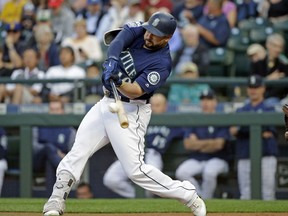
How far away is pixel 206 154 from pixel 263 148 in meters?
0.67

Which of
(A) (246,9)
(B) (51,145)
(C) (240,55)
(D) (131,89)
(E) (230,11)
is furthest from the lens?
(A) (246,9)

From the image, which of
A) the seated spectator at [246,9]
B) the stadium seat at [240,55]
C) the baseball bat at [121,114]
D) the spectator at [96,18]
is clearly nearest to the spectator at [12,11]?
the spectator at [96,18]

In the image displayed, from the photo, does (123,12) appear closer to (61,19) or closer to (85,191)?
(61,19)

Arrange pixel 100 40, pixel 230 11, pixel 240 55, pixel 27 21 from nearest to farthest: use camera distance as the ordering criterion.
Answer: pixel 240 55
pixel 230 11
pixel 100 40
pixel 27 21

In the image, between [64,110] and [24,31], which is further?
[24,31]

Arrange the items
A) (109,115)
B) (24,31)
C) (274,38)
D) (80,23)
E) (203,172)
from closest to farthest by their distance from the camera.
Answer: (109,115), (203,172), (274,38), (80,23), (24,31)

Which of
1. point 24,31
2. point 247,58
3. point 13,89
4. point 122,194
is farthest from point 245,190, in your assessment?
point 24,31

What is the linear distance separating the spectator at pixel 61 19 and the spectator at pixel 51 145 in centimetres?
267

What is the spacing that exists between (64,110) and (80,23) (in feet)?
6.57

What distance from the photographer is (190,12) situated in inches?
459

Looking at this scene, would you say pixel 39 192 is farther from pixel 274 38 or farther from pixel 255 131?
pixel 274 38

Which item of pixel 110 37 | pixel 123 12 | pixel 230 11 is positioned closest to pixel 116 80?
pixel 110 37

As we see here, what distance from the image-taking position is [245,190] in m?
9.46

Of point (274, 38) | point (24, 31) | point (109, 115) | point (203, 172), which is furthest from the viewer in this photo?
point (24, 31)
